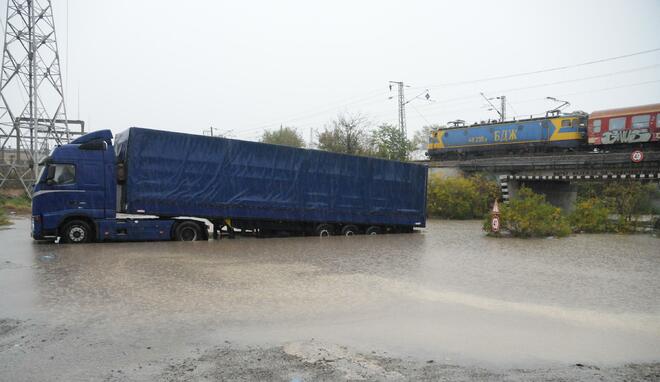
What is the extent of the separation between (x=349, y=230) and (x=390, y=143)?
31.5 metres

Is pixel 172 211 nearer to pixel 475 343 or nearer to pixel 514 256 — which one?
pixel 514 256

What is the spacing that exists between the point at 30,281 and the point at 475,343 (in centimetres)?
739

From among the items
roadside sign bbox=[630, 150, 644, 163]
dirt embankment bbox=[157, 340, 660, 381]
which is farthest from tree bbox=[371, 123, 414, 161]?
dirt embankment bbox=[157, 340, 660, 381]

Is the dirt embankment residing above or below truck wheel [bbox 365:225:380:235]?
below

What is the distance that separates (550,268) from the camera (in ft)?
37.8

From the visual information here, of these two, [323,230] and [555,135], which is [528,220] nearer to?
[323,230]

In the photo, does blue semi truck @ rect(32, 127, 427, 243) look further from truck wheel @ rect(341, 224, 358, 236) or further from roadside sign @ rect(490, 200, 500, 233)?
roadside sign @ rect(490, 200, 500, 233)

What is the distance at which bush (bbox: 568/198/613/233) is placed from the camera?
78.0 feet

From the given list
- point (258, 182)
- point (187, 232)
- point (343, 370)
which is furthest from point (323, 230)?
point (343, 370)

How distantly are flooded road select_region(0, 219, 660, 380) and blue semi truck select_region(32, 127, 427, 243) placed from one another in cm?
184

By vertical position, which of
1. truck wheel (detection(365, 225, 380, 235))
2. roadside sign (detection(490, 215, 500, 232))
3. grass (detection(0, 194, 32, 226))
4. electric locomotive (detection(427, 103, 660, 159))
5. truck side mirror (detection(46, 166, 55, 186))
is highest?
electric locomotive (detection(427, 103, 660, 159))

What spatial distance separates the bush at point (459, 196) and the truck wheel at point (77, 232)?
25.3m

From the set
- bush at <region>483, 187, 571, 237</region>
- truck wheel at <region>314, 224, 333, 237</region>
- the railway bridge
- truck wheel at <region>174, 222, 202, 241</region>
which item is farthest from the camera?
the railway bridge

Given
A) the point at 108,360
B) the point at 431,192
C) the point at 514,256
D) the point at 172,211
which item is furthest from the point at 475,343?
the point at 431,192
